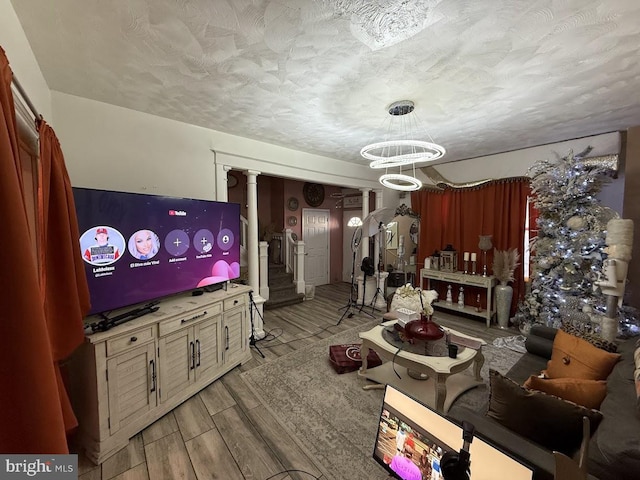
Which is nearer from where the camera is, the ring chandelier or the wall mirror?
the ring chandelier

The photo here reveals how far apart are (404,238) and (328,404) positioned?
392cm

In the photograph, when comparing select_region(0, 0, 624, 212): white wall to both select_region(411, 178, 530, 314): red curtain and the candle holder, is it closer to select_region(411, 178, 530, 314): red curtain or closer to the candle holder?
select_region(411, 178, 530, 314): red curtain

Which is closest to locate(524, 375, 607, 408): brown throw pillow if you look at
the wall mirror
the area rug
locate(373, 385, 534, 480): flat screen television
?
locate(373, 385, 534, 480): flat screen television

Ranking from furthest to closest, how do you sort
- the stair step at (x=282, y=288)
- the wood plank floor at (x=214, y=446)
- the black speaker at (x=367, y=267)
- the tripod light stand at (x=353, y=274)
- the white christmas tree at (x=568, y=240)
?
the stair step at (x=282, y=288), the black speaker at (x=367, y=267), the tripod light stand at (x=353, y=274), the white christmas tree at (x=568, y=240), the wood plank floor at (x=214, y=446)

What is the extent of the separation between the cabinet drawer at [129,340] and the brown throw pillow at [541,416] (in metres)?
2.27

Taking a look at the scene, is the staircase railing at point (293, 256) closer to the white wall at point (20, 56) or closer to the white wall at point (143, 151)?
the white wall at point (143, 151)

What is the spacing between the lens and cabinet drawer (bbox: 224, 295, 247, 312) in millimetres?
2600

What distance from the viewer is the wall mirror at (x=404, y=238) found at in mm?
5316

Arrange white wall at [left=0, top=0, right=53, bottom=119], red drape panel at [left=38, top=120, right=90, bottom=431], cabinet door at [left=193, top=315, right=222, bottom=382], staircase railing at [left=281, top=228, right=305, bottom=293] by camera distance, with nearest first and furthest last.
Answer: white wall at [left=0, top=0, right=53, bottom=119] → red drape panel at [left=38, top=120, right=90, bottom=431] → cabinet door at [left=193, top=315, right=222, bottom=382] → staircase railing at [left=281, top=228, right=305, bottom=293]

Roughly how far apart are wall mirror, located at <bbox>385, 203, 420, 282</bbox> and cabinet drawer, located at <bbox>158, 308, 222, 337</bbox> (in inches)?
151

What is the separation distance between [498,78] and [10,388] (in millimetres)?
2935

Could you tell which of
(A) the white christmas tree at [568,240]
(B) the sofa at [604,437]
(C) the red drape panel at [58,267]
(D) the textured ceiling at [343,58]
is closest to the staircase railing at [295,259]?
(D) the textured ceiling at [343,58]

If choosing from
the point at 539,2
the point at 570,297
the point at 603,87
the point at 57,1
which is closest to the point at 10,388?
the point at 57,1

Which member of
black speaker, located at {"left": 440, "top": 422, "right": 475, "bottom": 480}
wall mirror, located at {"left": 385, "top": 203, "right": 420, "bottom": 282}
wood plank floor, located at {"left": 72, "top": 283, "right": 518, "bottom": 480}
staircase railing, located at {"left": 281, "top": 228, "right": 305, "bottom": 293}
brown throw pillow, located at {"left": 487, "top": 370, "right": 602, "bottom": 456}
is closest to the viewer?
black speaker, located at {"left": 440, "top": 422, "right": 475, "bottom": 480}
